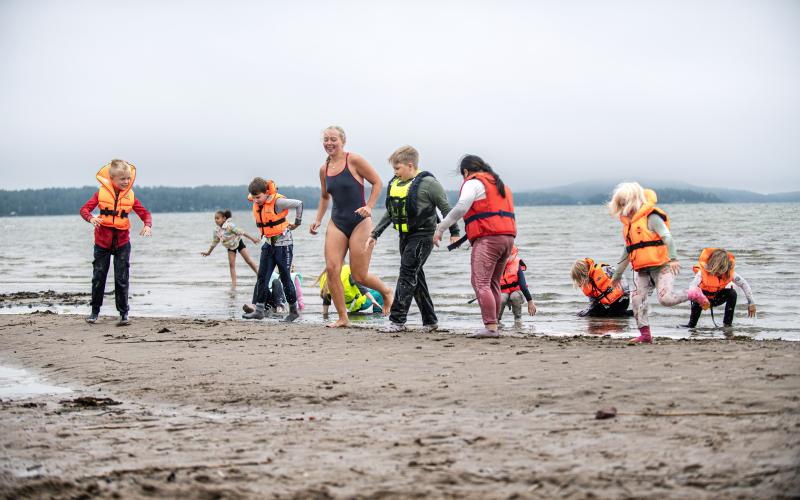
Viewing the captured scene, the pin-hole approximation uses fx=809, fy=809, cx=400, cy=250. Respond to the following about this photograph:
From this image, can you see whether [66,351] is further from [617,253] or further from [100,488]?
[617,253]

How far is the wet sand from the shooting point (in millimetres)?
3812

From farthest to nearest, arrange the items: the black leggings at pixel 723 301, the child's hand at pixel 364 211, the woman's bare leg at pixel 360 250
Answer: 1. the black leggings at pixel 723 301
2. the woman's bare leg at pixel 360 250
3. the child's hand at pixel 364 211

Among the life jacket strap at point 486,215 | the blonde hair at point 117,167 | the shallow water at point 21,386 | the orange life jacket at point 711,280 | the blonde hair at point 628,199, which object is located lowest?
the shallow water at point 21,386

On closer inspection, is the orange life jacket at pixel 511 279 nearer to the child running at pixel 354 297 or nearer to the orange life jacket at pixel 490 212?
the child running at pixel 354 297

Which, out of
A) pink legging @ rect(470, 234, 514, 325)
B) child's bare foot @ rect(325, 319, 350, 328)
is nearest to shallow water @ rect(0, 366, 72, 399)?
child's bare foot @ rect(325, 319, 350, 328)

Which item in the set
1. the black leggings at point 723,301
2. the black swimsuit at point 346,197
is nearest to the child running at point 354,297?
the black swimsuit at point 346,197

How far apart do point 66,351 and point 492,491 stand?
19.5 ft

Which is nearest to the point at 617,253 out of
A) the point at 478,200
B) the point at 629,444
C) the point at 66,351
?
the point at 478,200

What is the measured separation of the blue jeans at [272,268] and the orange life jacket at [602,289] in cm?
418

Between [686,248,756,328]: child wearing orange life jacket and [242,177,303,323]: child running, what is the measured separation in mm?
5297

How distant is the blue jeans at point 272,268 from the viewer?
11.2 meters

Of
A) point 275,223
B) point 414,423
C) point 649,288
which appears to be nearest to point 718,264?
point 649,288

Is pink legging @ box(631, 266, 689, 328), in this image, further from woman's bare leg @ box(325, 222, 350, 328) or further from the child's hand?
woman's bare leg @ box(325, 222, 350, 328)

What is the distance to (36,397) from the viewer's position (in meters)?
6.16
